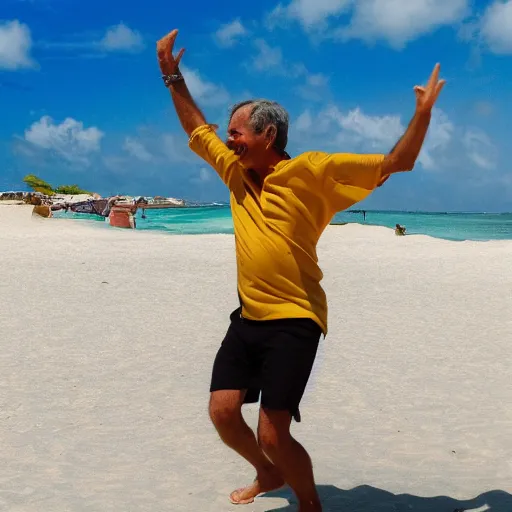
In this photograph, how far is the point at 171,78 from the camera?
359 centimetres

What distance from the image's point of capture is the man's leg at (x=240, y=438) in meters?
3.36

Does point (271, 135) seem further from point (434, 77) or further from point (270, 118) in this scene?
point (434, 77)

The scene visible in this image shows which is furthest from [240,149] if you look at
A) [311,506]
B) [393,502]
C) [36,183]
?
[36,183]

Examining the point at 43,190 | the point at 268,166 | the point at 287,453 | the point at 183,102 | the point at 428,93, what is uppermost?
the point at 43,190

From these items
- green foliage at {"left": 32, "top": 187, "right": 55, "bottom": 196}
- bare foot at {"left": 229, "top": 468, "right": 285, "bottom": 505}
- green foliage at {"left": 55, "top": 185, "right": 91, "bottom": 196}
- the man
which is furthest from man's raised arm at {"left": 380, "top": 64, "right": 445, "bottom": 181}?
green foliage at {"left": 55, "top": 185, "right": 91, "bottom": 196}

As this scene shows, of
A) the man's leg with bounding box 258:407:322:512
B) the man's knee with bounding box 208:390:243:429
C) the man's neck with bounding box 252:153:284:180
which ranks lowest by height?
the man's leg with bounding box 258:407:322:512

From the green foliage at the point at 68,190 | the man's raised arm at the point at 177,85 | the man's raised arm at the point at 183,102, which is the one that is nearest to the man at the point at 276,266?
the man's raised arm at the point at 183,102

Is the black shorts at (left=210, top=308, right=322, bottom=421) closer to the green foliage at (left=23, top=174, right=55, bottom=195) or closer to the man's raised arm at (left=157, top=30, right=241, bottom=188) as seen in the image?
the man's raised arm at (left=157, top=30, right=241, bottom=188)

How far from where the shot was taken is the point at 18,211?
31609 millimetres

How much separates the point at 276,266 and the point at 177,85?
1.12 m

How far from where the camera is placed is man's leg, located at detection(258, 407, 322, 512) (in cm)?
318

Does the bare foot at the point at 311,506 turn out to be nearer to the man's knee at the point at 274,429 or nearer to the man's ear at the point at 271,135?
the man's knee at the point at 274,429

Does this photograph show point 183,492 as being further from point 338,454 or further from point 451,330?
point 451,330

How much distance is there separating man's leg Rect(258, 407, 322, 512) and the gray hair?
122 centimetres
